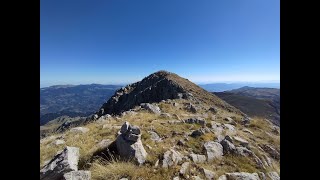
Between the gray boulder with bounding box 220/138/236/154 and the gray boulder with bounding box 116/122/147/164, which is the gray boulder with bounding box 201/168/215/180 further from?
the gray boulder with bounding box 220/138/236/154

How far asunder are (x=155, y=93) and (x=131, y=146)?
4747cm

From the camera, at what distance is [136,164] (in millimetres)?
7449

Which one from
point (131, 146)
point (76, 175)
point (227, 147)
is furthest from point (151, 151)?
point (227, 147)

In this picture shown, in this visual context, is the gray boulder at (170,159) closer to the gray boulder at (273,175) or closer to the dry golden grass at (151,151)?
the dry golden grass at (151,151)

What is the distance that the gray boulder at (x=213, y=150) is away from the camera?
8.91m

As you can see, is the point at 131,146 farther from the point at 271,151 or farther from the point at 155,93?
the point at 155,93

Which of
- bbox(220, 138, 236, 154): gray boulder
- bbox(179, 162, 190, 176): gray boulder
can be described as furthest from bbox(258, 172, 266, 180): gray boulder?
bbox(179, 162, 190, 176): gray boulder

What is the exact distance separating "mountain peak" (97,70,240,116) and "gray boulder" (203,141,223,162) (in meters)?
32.8

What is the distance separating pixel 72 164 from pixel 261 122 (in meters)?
12.6

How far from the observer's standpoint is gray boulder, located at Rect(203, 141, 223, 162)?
8.91 metres
